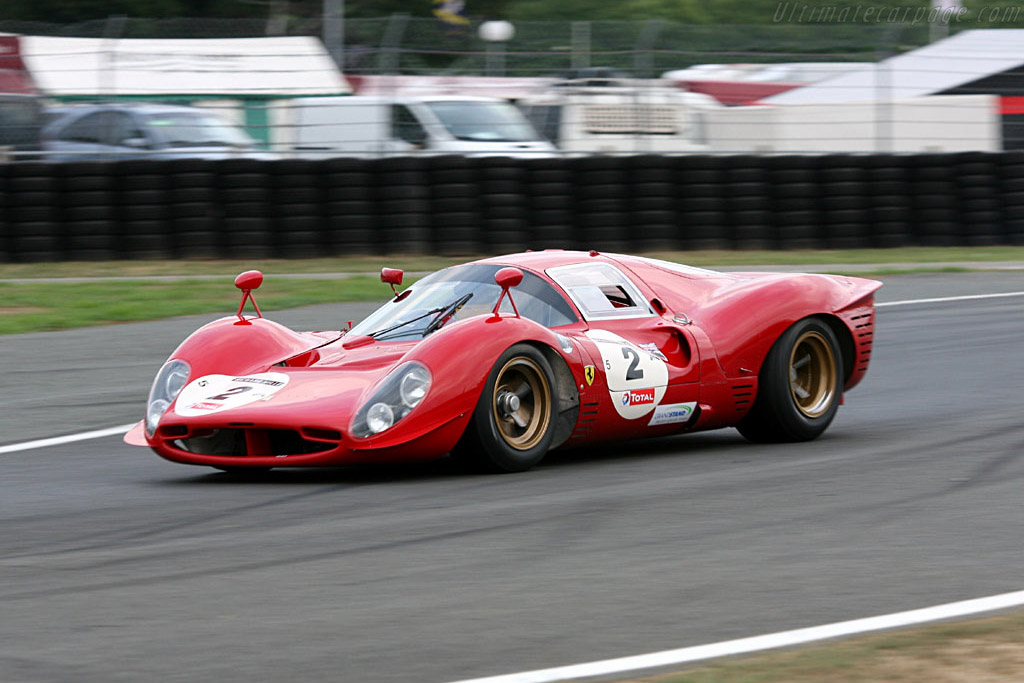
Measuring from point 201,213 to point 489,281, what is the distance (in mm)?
9291

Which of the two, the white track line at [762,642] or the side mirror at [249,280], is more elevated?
the side mirror at [249,280]

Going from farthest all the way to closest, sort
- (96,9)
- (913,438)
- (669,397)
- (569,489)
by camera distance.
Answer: (96,9), (913,438), (669,397), (569,489)

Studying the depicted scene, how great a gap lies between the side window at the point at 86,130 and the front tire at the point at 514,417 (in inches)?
461

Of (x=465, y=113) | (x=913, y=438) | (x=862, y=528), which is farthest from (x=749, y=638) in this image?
(x=465, y=113)

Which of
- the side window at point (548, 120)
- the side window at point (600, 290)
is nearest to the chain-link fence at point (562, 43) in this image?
the side window at point (548, 120)

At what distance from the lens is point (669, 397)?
6.77 metres

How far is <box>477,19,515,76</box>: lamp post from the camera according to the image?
18.1 metres

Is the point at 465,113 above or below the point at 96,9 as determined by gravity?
below

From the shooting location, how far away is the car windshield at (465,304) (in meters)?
6.70

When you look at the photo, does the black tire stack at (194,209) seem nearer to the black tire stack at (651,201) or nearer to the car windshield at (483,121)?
the car windshield at (483,121)

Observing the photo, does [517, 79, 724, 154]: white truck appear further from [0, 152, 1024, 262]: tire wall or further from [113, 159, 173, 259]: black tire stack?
[113, 159, 173, 259]: black tire stack

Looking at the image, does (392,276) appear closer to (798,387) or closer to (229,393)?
(229,393)

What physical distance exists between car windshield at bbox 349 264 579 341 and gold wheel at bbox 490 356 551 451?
437mm

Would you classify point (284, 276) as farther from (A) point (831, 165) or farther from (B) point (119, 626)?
(B) point (119, 626)
